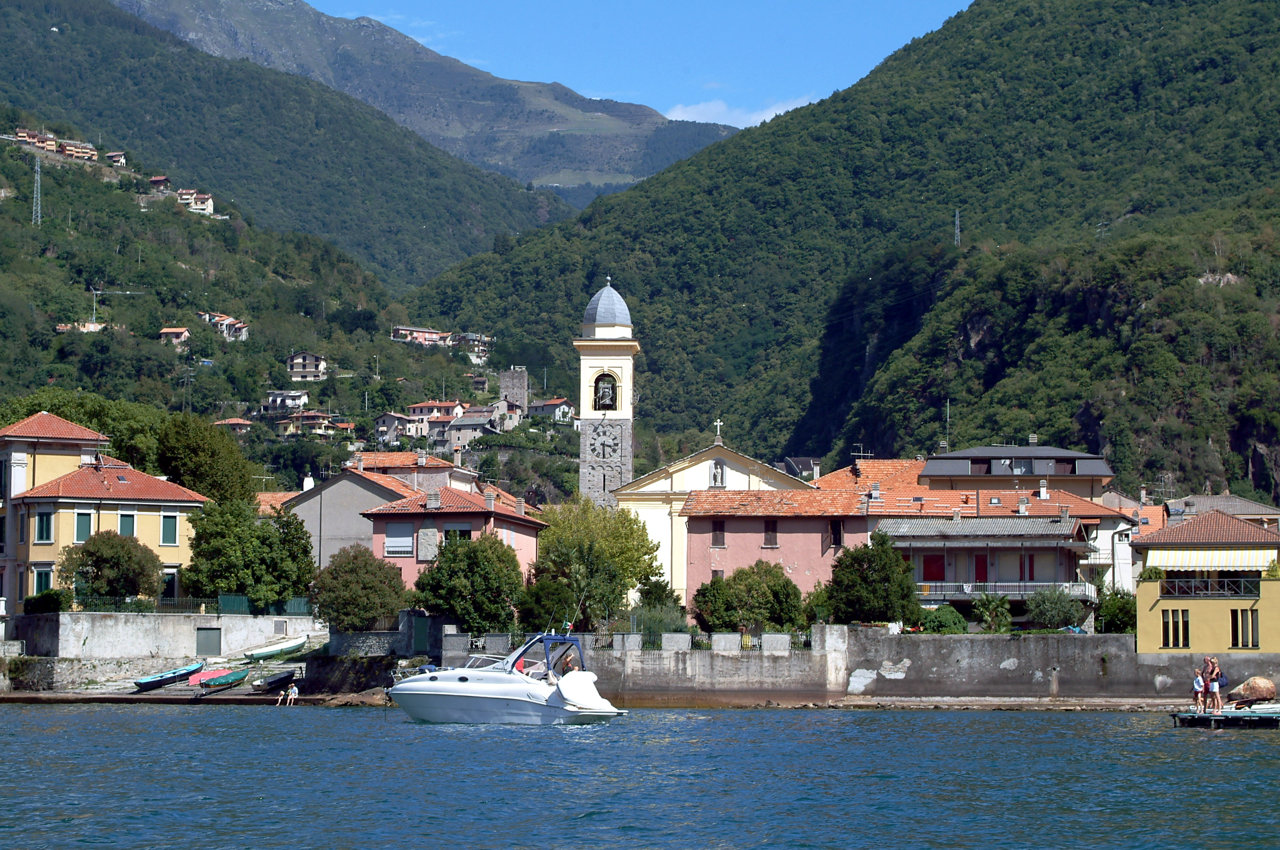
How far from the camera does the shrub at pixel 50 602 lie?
63375 mm

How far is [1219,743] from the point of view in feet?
155

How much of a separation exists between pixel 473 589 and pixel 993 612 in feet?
57.5

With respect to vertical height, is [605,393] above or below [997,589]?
above

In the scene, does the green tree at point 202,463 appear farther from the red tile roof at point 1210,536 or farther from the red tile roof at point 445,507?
the red tile roof at point 1210,536

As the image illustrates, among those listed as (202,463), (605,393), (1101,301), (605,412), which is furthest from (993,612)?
(1101,301)

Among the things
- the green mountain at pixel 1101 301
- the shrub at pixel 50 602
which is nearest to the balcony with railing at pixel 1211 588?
the shrub at pixel 50 602

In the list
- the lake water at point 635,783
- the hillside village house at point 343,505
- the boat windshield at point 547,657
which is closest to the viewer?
the lake water at point 635,783

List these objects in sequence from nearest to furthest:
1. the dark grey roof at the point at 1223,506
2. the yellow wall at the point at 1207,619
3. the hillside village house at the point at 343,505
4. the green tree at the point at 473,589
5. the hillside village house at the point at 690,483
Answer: the yellow wall at the point at 1207,619, the green tree at the point at 473,589, the hillside village house at the point at 343,505, the hillside village house at the point at 690,483, the dark grey roof at the point at 1223,506

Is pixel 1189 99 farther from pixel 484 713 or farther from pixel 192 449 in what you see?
pixel 484 713

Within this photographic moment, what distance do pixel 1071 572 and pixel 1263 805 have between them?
29.5 metres

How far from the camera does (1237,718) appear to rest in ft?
166

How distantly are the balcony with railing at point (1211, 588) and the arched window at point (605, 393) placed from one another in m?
31.3

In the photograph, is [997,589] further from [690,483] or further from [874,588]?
[690,483]

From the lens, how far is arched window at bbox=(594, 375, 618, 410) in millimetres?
83062
